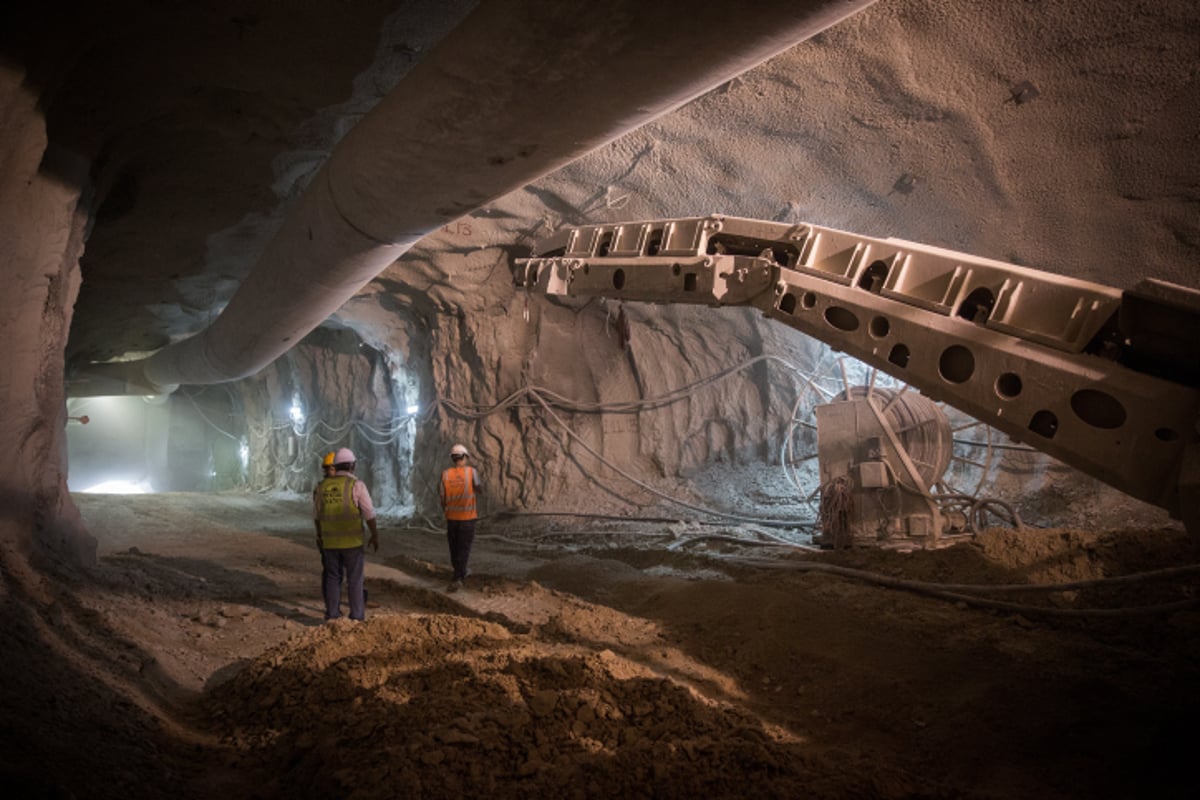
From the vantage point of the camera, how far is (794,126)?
6.02 meters

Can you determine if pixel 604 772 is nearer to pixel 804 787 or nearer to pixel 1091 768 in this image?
pixel 804 787

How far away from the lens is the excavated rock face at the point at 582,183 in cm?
399

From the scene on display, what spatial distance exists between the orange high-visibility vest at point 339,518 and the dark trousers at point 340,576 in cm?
6

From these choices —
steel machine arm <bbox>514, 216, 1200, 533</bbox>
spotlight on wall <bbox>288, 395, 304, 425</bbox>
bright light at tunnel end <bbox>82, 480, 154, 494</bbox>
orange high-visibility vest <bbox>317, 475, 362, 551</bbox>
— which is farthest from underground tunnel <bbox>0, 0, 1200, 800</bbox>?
bright light at tunnel end <bbox>82, 480, 154, 494</bbox>

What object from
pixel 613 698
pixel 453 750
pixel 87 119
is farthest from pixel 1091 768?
pixel 87 119

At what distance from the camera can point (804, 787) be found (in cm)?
209

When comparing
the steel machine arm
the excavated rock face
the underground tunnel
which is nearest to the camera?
the steel machine arm

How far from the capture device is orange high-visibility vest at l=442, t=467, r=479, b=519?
590 centimetres

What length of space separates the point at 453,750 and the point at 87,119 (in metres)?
4.57

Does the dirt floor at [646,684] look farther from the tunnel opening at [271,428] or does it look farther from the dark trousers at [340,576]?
the tunnel opening at [271,428]

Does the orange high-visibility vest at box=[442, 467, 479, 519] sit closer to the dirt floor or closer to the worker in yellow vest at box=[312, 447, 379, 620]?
the dirt floor

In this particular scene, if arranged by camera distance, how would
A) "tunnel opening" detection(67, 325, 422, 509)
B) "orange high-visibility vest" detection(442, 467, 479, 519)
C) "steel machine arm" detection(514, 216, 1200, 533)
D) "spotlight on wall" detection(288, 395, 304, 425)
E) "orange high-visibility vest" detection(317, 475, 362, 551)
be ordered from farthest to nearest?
"spotlight on wall" detection(288, 395, 304, 425) → "tunnel opening" detection(67, 325, 422, 509) → "orange high-visibility vest" detection(442, 467, 479, 519) → "orange high-visibility vest" detection(317, 475, 362, 551) → "steel machine arm" detection(514, 216, 1200, 533)

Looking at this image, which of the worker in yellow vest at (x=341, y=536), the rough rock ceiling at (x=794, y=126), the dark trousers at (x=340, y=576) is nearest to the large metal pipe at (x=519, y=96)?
the rough rock ceiling at (x=794, y=126)

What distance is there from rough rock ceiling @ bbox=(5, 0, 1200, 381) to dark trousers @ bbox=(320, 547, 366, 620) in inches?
119
